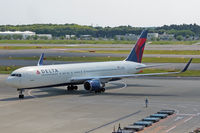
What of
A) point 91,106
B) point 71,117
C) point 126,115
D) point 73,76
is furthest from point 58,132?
point 73,76

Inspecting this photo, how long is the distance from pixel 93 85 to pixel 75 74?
11.6 ft

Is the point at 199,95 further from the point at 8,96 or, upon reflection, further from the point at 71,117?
the point at 8,96

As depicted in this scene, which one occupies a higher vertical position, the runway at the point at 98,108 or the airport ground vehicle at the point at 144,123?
the airport ground vehicle at the point at 144,123

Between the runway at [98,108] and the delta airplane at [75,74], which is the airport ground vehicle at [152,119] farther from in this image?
the delta airplane at [75,74]

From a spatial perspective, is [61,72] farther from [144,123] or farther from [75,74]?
[144,123]

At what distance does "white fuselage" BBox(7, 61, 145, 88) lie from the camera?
51.0 meters

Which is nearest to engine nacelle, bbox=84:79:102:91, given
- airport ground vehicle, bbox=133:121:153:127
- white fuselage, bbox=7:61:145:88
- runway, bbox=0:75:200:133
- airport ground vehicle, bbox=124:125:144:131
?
runway, bbox=0:75:200:133

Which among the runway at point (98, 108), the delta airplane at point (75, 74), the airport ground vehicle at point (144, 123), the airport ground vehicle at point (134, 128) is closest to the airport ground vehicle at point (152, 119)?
the runway at point (98, 108)

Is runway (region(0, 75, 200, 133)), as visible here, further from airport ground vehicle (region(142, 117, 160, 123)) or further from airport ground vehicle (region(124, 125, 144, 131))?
airport ground vehicle (region(142, 117, 160, 123))

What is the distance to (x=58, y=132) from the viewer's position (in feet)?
109

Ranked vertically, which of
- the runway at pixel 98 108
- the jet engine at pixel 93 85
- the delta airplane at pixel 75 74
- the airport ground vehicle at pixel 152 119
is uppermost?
the delta airplane at pixel 75 74

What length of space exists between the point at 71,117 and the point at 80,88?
22.3 metres

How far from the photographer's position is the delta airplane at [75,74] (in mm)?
51188

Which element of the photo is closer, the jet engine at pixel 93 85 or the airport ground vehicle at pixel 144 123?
the airport ground vehicle at pixel 144 123
